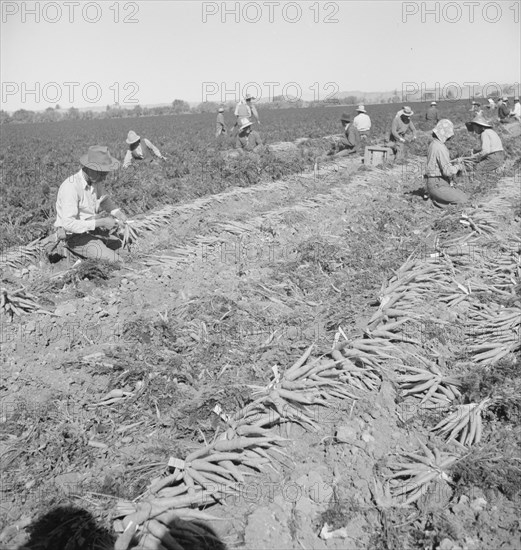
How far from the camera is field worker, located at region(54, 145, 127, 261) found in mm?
5270

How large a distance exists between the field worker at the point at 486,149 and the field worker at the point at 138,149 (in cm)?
614

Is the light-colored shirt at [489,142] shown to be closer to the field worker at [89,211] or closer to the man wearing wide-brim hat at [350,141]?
the man wearing wide-brim hat at [350,141]

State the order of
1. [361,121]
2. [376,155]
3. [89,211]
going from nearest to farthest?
[89,211] < [376,155] < [361,121]

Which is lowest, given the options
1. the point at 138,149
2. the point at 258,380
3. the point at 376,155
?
the point at 258,380

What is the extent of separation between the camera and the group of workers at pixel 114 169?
5359 mm

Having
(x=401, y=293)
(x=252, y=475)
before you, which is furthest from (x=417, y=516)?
(x=401, y=293)

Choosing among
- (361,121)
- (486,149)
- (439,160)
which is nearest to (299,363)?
(439,160)

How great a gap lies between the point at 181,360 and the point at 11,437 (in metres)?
1.20

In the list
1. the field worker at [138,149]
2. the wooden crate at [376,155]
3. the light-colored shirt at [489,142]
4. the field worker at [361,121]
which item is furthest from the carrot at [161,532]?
the field worker at [361,121]

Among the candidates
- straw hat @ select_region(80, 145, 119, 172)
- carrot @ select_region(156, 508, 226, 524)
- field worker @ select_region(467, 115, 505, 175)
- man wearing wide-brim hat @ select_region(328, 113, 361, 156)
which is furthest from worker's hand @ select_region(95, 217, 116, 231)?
man wearing wide-brim hat @ select_region(328, 113, 361, 156)

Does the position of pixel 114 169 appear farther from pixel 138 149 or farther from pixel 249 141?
pixel 249 141

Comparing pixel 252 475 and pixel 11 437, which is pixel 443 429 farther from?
pixel 11 437

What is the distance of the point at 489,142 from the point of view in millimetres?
9102

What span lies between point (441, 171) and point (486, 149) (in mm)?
1726
